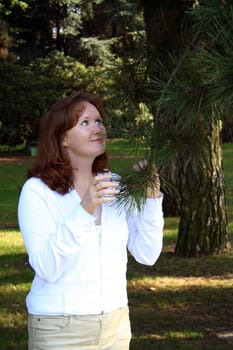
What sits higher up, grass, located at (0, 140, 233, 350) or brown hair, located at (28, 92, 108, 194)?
brown hair, located at (28, 92, 108, 194)

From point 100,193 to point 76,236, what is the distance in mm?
174

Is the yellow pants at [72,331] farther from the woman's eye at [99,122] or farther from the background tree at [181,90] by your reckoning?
the woman's eye at [99,122]

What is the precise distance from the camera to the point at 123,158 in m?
2.60

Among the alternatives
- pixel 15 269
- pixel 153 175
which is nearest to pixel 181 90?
pixel 153 175

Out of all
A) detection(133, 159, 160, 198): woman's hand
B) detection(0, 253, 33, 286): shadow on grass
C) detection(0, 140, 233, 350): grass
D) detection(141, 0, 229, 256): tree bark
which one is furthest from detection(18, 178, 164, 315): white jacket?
detection(141, 0, 229, 256): tree bark

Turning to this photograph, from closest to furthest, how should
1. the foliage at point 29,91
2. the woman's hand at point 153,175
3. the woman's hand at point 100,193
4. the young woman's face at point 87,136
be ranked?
the woman's hand at point 100,193 < the woman's hand at point 153,175 < the young woman's face at point 87,136 < the foliage at point 29,91

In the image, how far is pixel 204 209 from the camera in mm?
7258

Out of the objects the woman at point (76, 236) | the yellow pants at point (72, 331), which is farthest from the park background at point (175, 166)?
the yellow pants at point (72, 331)

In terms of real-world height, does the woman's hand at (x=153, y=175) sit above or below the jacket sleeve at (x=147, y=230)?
above

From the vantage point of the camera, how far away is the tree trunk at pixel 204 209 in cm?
725

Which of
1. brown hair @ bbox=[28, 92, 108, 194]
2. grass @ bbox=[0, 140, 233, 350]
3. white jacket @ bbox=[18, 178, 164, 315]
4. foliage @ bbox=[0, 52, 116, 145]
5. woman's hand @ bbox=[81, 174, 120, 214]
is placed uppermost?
foliage @ bbox=[0, 52, 116, 145]

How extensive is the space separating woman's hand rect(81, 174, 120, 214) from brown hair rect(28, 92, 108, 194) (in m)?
0.24

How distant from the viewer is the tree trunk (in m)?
7.25

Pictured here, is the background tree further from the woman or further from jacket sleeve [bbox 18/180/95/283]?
jacket sleeve [bbox 18/180/95/283]
